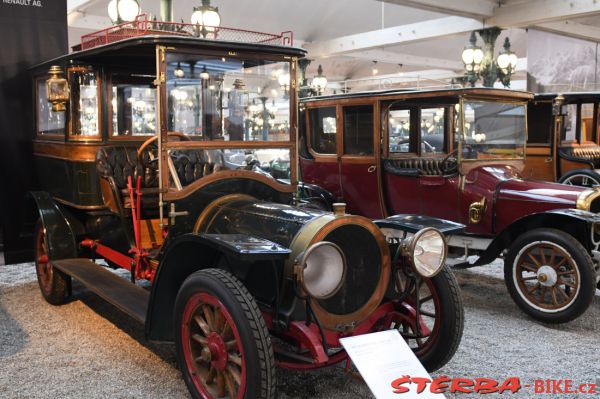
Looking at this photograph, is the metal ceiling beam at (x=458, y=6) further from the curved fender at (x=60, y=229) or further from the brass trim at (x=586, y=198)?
the curved fender at (x=60, y=229)

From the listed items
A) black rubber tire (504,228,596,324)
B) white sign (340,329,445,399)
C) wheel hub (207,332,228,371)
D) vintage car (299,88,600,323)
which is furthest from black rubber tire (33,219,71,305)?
black rubber tire (504,228,596,324)

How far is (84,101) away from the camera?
414 cm

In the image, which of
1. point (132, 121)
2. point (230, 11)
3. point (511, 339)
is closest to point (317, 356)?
point (511, 339)

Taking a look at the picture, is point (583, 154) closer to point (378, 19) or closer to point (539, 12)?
point (539, 12)

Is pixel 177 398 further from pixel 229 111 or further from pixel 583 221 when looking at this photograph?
pixel 583 221

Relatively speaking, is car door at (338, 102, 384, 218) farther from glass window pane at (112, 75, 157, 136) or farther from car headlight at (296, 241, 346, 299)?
car headlight at (296, 241, 346, 299)

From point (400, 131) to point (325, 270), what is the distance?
351 centimetres

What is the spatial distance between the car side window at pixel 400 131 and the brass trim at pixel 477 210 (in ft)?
3.62

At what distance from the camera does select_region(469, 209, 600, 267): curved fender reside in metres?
4.18

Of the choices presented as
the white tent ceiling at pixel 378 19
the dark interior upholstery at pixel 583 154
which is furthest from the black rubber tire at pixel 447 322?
the white tent ceiling at pixel 378 19

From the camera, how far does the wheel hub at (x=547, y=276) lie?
4180 millimetres

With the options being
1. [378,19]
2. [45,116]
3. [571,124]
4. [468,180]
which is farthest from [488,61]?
[45,116]

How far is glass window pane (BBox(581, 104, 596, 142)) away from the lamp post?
12.3 ft

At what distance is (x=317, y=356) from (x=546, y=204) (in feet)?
9.08
